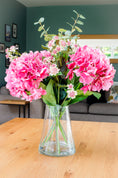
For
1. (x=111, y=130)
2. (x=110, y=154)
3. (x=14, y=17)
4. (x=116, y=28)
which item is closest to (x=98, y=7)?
(x=116, y=28)

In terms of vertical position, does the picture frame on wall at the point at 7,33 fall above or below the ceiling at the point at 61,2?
below

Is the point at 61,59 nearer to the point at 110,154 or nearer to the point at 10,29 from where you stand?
the point at 110,154

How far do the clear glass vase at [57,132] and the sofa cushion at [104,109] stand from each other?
3299 millimetres

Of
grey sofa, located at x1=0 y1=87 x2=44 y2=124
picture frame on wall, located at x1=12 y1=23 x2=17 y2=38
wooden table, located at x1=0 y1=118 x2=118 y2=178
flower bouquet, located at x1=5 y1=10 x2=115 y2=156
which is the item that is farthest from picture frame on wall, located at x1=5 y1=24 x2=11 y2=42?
flower bouquet, located at x1=5 y1=10 x2=115 y2=156

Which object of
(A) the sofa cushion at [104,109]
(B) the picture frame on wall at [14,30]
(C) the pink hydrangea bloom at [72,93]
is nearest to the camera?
(C) the pink hydrangea bloom at [72,93]

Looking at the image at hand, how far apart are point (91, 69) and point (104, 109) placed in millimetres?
3412

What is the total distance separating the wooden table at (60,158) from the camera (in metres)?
0.94

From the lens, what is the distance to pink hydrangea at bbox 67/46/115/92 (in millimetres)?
1016

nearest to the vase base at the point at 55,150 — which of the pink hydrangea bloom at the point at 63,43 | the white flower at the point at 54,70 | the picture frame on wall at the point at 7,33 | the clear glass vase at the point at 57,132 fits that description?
the clear glass vase at the point at 57,132

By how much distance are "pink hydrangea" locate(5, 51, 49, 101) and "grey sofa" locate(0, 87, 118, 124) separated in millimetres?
3032

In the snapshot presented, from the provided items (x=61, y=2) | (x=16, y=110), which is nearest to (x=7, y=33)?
(x=61, y=2)

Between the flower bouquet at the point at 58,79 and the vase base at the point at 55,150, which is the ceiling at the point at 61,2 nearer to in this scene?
the flower bouquet at the point at 58,79

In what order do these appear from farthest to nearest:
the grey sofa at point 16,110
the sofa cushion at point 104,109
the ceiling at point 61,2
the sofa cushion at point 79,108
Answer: the ceiling at point 61,2 → the sofa cushion at point 79,108 → the sofa cushion at point 104,109 → the grey sofa at point 16,110

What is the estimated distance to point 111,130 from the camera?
60.7 inches
